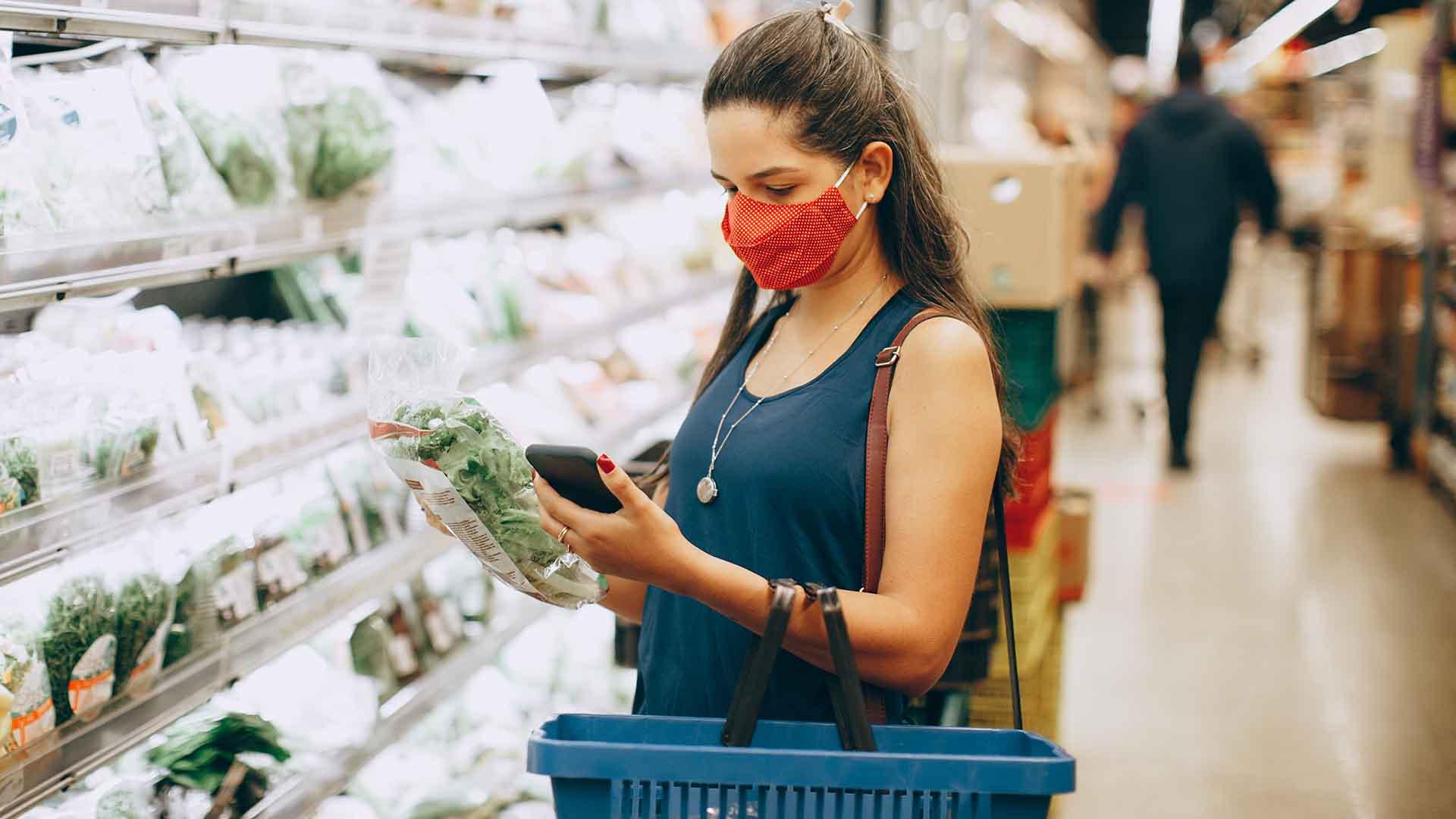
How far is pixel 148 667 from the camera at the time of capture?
2143 mm

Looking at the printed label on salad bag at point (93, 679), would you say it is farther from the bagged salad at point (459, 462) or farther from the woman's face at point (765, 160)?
the woman's face at point (765, 160)

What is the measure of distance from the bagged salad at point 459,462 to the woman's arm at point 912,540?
92 millimetres

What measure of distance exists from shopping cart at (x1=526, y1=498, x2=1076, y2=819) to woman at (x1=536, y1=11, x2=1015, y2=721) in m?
0.12

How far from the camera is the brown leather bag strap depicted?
168 cm

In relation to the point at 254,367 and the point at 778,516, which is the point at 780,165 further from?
the point at 254,367

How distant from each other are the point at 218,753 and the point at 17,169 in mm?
1025

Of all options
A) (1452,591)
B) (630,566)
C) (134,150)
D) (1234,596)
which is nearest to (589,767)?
(630,566)

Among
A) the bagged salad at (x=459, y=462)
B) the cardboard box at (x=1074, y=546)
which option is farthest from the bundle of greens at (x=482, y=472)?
the cardboard box at (x=1074, y=546)

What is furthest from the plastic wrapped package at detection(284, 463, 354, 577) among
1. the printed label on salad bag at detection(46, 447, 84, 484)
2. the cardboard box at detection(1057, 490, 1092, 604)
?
the cardboard box at detection(1057, 490, 1092, 604)

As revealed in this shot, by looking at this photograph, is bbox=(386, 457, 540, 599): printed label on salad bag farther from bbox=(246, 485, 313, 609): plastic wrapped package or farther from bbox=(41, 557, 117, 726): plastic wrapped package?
bbox=(246, 485, 313, 609): plastic wrapped package

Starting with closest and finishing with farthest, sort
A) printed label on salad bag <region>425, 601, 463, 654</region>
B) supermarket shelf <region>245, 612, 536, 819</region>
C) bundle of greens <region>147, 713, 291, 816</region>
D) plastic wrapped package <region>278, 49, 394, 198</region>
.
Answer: bundle of greens <region>147, 713, 291, 816</region> < supermarket shelf <region>245, 612, 536, 819</region> < plastic wrapped package <region>278, 49, 394, 198</region> < printed label on salad bag <region>425, 601, 463, 654</region>

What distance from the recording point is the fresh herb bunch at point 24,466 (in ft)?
6.17

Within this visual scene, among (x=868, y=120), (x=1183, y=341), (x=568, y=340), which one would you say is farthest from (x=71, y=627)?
(x=1183, y=341)

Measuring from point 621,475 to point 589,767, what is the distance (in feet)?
0.97
